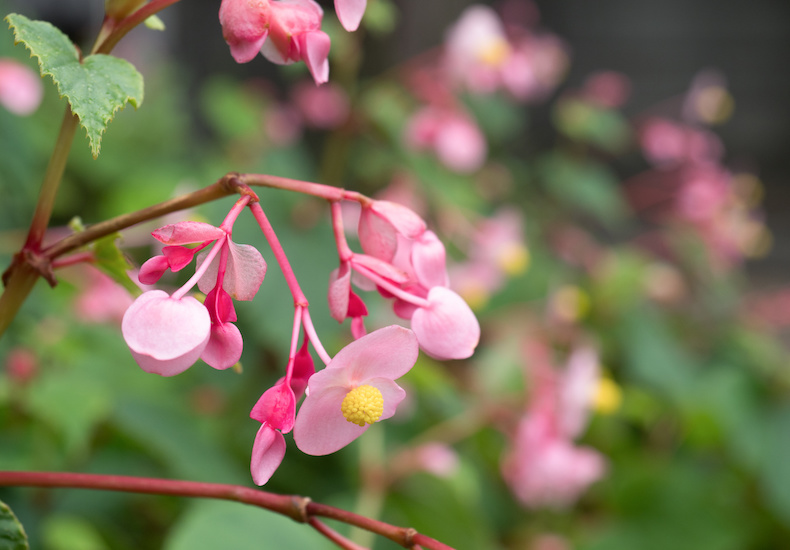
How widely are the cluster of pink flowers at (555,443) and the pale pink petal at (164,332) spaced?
0.69 meters

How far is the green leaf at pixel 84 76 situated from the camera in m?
0.28

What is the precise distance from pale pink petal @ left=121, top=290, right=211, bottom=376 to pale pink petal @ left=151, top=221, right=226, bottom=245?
22 millimetres

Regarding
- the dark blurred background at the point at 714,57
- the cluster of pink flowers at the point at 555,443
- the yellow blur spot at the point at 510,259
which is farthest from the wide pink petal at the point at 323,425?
the dark blurred background at the point at 714,57

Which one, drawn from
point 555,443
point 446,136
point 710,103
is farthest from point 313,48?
point 710,103

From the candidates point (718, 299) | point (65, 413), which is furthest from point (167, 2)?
point (718, 299)

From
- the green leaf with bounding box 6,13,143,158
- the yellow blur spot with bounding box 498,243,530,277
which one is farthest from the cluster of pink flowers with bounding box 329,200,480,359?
the yellow blur spot with bounding box 498,243,530,277

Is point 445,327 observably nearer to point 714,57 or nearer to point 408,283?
point 408,283

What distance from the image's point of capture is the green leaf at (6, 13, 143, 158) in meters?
0.28

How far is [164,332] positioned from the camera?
9.8 inches

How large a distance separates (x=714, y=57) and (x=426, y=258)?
2642mm

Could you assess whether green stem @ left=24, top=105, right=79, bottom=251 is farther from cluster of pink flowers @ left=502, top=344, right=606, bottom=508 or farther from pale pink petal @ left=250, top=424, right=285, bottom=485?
cluster of pink flowers @ left=502, top=344, right=606, bottom=508

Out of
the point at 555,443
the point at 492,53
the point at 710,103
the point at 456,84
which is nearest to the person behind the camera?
the point at 555,443

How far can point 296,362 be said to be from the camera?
302mm

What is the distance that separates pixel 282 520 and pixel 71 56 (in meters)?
0.41
